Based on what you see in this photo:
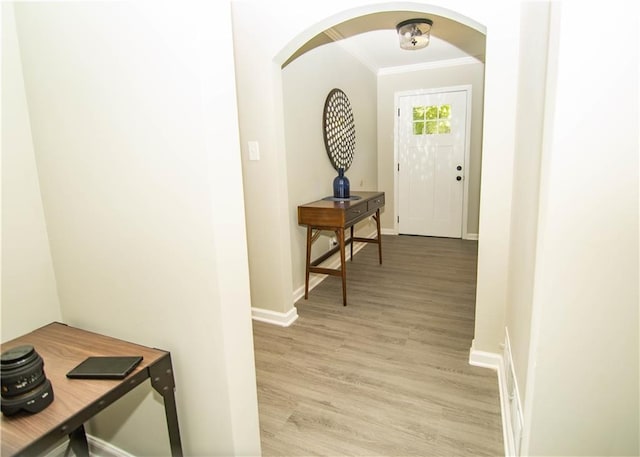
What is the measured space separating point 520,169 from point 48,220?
1.98 metres

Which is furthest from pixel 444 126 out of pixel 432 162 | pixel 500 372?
pixel 500 372

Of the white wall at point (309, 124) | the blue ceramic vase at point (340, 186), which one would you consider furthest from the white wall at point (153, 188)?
the blue ceramic vase at point (340, 186)

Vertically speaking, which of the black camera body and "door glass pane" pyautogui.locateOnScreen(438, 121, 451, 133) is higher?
"door glass pane" pyautogui.locateOnScreen(438, 121, 451, 133)

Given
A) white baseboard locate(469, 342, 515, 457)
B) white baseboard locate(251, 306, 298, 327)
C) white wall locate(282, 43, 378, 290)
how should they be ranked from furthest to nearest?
white wall locate(282, 43, 378, 290) < white baseboard locate(251, 306, 298, 327) < white baseboard locate(469, 342, 515, 457)

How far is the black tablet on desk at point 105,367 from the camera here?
104 centimetres

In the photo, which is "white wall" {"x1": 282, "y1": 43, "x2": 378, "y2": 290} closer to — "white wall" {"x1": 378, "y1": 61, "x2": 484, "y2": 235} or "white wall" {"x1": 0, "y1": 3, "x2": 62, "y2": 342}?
"white wall" {"x1": 378, "y1": 61, "x2": 484, "y2": 235}

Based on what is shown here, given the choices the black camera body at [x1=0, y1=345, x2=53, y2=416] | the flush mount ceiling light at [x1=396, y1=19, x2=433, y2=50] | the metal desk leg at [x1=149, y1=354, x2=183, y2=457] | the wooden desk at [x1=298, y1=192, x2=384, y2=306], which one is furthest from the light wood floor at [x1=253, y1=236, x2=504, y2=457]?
the flush mount ceiling light at [x1=396, y1=19, x2=433, y2=50]

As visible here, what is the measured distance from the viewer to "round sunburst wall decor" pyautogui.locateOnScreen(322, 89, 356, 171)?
3654mm

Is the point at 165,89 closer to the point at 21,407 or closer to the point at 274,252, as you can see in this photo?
the point at 21,407

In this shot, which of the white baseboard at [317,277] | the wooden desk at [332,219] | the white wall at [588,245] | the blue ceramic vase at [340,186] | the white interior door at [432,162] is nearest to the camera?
the white wall at [588,245]

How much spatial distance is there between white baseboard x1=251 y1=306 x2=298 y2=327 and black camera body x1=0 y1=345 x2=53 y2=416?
74.2 inches

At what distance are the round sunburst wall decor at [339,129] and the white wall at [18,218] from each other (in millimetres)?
2584

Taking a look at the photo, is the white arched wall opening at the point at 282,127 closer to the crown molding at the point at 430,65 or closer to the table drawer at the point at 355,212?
the table drawer at the point at 355,212

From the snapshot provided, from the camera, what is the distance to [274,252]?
270 centimetres
